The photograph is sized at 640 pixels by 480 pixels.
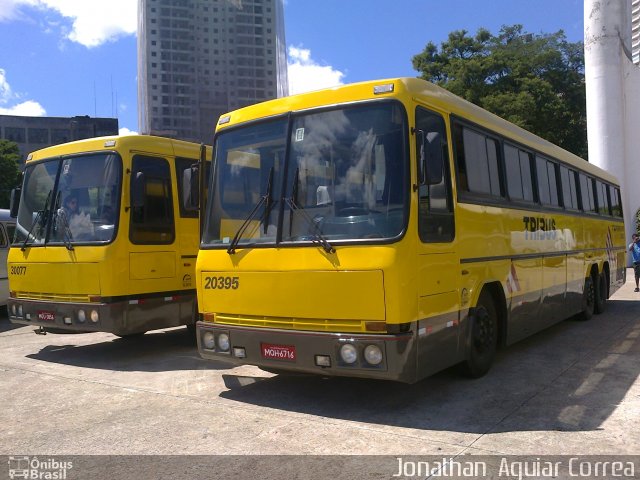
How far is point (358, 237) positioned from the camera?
5.00 meters

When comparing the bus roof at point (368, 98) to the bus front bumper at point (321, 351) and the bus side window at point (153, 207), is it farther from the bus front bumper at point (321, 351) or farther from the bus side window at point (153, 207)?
the bus side window at point (153, 207)

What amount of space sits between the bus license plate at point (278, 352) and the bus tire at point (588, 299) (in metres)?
7.19

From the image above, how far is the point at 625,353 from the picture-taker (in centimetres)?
780

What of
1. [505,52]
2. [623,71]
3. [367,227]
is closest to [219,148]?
[367,227]

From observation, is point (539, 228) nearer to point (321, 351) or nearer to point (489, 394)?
point (489, 394)

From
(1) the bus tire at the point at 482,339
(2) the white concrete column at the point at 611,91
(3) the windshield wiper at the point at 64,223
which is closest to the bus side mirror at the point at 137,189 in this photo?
(3) the windshield wiper at the point at 64,223

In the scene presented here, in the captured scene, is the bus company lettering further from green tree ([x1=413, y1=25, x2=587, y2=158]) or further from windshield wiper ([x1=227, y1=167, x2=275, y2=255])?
green tree ([x1=413, y1=25, x2=587, y2=158])

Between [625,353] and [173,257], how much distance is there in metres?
6.46

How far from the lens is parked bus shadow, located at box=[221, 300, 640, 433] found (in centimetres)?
511

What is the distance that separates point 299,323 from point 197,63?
7342 cm

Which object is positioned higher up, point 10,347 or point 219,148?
point 219,148

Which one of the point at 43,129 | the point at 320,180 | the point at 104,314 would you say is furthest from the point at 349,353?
the point at 43,129

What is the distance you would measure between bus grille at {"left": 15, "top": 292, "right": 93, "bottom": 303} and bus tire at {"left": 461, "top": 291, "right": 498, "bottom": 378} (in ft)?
16.1

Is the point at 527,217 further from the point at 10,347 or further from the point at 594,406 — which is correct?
the point at 10,347
